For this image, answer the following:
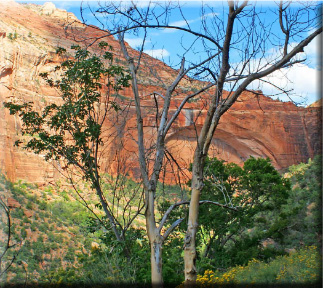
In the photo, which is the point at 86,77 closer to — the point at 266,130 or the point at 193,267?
the point at 193,267

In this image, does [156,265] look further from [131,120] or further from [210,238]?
[131,120]

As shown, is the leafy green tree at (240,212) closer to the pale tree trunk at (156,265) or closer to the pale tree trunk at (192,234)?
the pale tree trunk at (156,265)

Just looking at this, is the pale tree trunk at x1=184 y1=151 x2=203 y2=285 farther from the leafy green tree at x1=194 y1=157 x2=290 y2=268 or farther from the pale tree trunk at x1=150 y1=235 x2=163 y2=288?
the leafy green tree at x1=194 y1=157 x2=290 y2=268

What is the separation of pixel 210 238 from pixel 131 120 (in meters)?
17.9

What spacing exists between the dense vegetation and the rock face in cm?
192

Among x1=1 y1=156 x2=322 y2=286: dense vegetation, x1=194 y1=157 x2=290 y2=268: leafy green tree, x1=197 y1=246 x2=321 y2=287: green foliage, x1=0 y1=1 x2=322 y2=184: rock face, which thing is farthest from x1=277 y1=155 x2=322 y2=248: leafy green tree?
x1=0 y1=1 x2=322 y2=184: rock face

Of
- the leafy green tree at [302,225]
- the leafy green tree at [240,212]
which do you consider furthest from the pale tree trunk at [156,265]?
the leafy green tree at [302,225]

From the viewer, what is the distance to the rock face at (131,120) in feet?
79.0

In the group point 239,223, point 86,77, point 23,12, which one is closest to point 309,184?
point 239,223

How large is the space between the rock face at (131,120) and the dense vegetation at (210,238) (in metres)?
1.92

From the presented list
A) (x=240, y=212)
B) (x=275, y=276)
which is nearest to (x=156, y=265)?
(x=275, y=276)

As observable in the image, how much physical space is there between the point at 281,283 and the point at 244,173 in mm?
8621

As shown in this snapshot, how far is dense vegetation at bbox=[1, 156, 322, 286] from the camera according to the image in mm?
6254

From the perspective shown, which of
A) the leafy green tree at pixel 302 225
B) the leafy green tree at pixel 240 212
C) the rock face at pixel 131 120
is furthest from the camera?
the rock face at pixel 131 120
